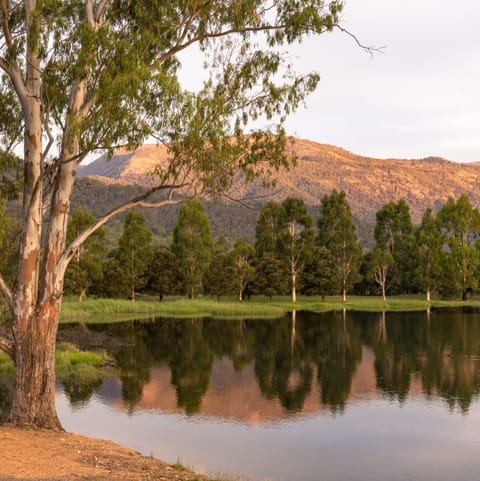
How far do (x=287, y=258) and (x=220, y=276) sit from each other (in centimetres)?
1218

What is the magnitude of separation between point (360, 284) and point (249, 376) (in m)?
67.0

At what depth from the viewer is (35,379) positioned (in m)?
17.2

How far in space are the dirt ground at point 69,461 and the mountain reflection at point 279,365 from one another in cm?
939

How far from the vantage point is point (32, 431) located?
16.5 m

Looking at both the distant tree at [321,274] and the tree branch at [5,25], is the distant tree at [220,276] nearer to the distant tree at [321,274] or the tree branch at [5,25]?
the distant tree at [321,274]

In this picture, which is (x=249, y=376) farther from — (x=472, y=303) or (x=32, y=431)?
(x=472, y=303)

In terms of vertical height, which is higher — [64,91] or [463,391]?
[64,91]

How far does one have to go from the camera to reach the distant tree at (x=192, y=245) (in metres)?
77.9

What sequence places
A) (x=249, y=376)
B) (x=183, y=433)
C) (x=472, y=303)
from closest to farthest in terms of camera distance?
(x=183, y=433)
(x=249, y=376)
(x=472, y=303)

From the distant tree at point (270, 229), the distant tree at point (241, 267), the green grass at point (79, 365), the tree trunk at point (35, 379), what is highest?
the distant tree at point (270, 229)

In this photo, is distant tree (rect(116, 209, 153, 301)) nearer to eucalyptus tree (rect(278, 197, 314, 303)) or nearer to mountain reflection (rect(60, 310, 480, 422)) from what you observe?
mountain reflection (rect(60, 310, 480, 422))

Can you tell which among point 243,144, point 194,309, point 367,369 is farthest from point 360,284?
point 243,144

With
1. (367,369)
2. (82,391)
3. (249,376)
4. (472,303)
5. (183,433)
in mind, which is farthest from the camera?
(472,303)

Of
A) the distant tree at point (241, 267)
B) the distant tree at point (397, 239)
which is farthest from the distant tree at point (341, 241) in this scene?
the distant tree at point (241, 267)
